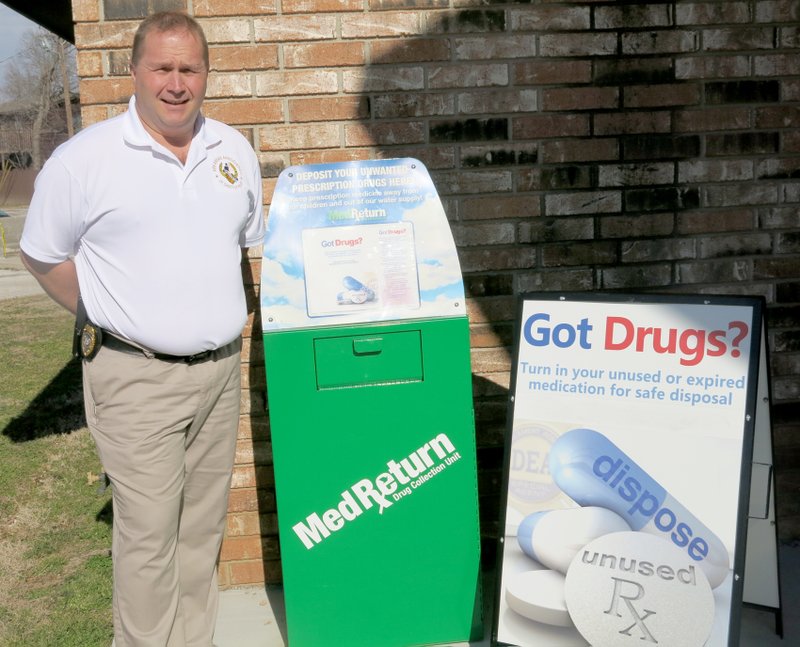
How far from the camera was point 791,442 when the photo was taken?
3832mm

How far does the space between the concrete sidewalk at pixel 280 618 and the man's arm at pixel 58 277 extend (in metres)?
1.42

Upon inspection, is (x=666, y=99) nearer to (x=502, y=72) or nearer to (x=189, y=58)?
(x=502, y=72)

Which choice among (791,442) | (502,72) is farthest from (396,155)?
(791,442)

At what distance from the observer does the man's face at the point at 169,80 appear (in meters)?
2.59

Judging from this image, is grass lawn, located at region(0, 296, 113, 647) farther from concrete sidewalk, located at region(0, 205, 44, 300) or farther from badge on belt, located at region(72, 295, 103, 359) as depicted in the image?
concrete sidewalk, located at region(0, 205, 44, 300)

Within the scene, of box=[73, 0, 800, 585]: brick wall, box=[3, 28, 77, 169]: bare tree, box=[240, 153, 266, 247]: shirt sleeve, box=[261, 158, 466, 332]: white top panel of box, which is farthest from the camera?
box=[3, 28, 77, 169]: bare tree

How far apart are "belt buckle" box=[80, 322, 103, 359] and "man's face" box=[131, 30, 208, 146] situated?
602 mm

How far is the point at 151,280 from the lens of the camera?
260cm

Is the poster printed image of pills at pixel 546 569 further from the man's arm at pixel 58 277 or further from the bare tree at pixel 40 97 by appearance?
A: the bare tree at pixel 40 97

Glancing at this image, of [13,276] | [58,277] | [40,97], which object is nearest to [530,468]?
[58,277]

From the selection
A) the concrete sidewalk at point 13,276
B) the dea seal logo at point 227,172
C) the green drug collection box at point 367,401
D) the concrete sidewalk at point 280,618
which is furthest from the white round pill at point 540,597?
the concrete sidewalk at point 13,276

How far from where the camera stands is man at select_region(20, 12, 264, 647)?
257 cm

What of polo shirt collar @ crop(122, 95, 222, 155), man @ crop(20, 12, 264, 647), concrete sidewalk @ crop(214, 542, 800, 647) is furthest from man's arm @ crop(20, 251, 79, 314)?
concrete sidewalk @ crop(214, 542, 800, 647)

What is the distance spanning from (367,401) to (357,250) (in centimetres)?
50
